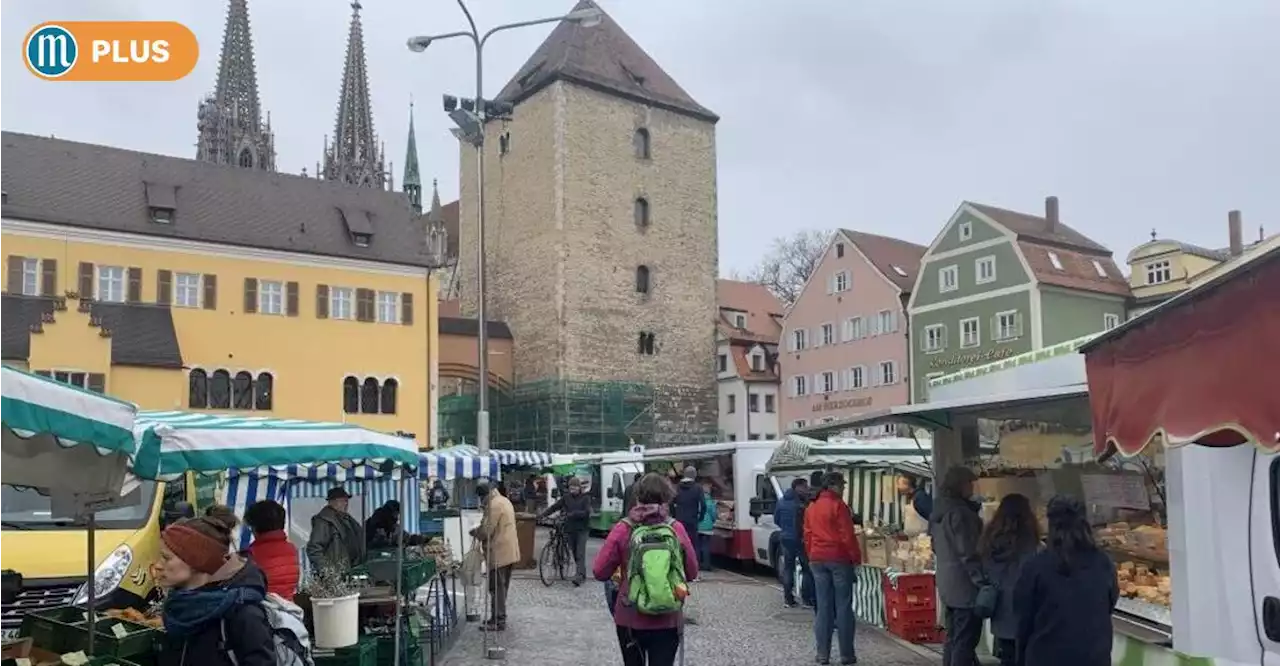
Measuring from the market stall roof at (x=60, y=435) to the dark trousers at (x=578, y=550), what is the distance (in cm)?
1207

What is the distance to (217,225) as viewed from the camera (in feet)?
131

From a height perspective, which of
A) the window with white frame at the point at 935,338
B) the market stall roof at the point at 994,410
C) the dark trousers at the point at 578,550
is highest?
the window with white frame at the point at 935,338

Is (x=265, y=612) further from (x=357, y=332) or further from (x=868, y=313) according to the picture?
(x=868, y=313)

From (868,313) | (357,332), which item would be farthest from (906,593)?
(868,313)

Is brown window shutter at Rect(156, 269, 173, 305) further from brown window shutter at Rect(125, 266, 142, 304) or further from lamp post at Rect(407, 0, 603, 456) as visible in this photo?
lamp post at Rect(407, 0, 603, 456)

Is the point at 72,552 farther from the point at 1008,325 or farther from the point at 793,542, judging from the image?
the point at 1008,325

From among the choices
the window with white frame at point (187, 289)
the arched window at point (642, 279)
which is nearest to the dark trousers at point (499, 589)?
the window with white frame at point (187, 289)

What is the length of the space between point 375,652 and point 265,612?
177 inches

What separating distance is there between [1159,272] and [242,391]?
1440 inches

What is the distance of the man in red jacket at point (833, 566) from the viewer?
9711mm

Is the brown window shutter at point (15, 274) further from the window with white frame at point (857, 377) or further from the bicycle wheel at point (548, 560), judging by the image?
the window with white frame at point (857, 377)

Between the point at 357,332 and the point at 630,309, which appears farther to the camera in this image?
the point at 630,309

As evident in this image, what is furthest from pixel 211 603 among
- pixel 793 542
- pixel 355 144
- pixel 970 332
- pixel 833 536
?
pixel 355 144

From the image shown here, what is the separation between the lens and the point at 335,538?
31.9 feet
